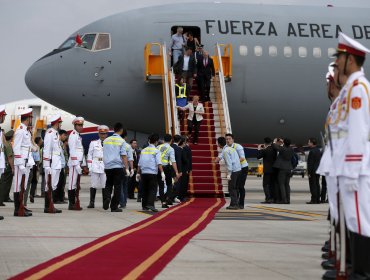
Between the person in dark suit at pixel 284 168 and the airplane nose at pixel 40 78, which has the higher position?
the airplane nose at pixel 40 78

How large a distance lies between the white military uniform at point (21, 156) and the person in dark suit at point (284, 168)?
924 centimetres

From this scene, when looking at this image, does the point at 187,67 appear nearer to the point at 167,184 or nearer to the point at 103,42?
the point at 103,42

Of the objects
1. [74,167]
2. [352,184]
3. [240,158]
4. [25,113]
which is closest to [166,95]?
[240,158]

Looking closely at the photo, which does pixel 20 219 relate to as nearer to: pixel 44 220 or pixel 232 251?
pixel 44 220

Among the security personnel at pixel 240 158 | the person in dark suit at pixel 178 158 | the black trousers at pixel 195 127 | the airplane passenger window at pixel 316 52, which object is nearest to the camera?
the security personnel at pixel 240 158

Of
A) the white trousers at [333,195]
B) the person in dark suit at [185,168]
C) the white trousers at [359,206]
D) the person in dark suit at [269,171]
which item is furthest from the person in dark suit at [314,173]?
the white trousers at [359,206]

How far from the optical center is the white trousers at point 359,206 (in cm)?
738

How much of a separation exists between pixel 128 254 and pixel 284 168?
48.8 feet

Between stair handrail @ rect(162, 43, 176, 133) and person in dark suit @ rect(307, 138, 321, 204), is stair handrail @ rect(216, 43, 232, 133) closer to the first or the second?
stair handrail @ rect(162, 43, 176, 133)

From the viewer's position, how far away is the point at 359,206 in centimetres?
740

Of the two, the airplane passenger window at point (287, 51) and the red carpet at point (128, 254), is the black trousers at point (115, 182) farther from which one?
the airplane passenger window at point (287, 51)

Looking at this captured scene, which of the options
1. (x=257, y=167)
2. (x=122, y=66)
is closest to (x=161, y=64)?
(x=122, y=66)

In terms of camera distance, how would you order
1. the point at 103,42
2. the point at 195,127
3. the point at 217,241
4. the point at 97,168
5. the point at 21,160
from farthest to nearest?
the point at 103,42, the point at 195,127, the point at 97,168, the point at 21,160, the point at 217,241

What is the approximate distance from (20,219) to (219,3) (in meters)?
15.4
